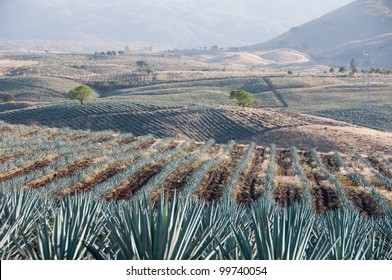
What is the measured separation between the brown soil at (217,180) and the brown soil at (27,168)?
691 cm

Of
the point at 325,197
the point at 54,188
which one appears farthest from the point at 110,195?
the point at 325,197

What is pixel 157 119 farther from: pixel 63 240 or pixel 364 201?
pixel 63 240

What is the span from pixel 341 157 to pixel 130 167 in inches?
564

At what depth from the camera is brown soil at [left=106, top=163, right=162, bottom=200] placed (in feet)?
53.2

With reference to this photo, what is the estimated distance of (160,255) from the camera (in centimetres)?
A: 443

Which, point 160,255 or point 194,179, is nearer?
point 160,255

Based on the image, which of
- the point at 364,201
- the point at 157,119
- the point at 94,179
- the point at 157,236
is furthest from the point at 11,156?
the point at 157,119

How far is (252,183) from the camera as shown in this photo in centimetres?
1962

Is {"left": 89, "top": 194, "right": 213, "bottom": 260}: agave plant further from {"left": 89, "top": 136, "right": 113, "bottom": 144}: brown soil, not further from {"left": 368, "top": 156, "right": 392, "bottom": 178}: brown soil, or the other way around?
{"left": 89, "top": 136, "right": 113, "bottom": 144}: brown soil

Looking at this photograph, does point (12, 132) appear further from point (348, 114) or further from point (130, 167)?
point (348, 114)

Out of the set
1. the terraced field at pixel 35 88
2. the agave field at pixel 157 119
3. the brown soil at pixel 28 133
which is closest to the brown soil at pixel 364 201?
the brown soil at pixel 28 133

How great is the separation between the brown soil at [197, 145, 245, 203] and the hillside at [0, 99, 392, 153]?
1369cm

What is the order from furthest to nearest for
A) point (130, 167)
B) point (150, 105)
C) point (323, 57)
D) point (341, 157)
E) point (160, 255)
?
point (323, 57) → point (150, 105) → point (341, 157) → point (130, 167) → point (160, 255)

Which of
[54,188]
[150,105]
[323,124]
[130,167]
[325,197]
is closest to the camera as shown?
[54,188]
